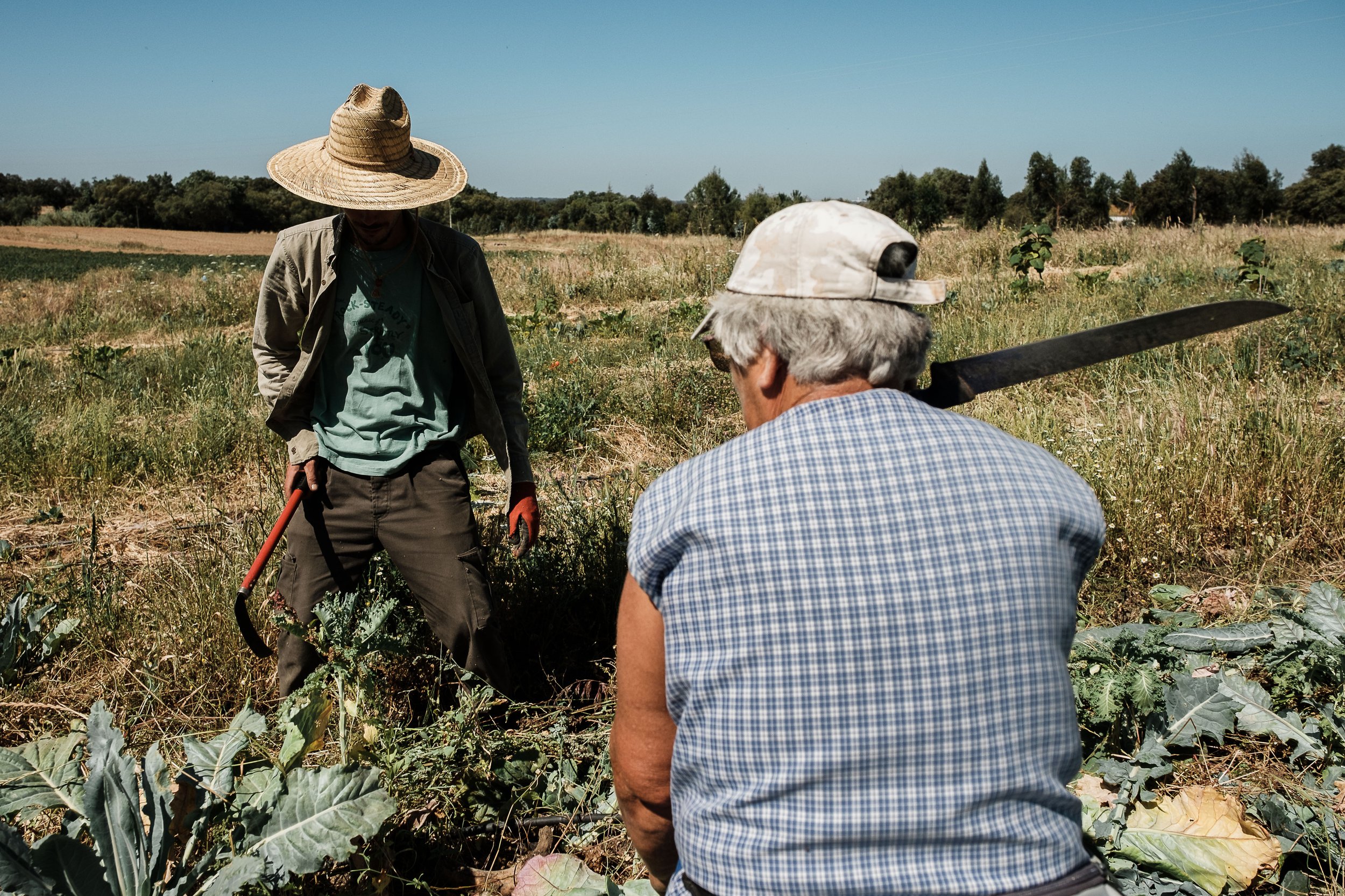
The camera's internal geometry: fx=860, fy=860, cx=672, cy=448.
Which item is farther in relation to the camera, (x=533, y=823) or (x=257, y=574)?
(x=257, y=574)

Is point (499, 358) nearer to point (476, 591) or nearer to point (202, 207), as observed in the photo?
point (476, 591)

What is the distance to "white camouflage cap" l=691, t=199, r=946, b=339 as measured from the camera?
1.26 meters

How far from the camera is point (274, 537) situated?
268cm

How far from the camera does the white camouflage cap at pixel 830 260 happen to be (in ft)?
4.13

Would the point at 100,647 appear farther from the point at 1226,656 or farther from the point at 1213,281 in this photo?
the point at 1213,281

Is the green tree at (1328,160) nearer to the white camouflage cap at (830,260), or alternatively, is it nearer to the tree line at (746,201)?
the tree line at (746,201)

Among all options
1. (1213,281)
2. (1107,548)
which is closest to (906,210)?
(1213,281)

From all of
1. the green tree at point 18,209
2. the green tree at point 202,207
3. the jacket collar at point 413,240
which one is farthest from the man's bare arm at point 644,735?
the green tree at point 18,209

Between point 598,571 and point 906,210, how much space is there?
2679 centimetres

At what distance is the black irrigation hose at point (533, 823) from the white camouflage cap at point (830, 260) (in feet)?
5.68

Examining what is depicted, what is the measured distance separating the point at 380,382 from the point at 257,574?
73 cm

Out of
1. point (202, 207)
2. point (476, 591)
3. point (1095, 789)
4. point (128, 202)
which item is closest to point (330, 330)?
point (476, 591)

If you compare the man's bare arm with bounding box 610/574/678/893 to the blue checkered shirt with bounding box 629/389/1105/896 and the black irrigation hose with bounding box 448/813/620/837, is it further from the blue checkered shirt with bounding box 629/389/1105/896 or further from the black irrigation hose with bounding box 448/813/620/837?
the black irrigation hose with bounding box 448/813/620/837

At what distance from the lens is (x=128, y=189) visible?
2653 inches
